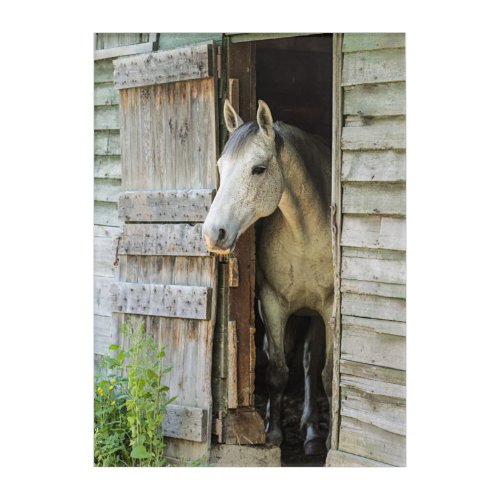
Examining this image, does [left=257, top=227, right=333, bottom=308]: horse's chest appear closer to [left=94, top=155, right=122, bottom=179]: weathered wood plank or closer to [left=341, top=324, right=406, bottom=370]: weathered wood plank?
[left=341, top=324, right=406, bottom=370]: weathered wood plank

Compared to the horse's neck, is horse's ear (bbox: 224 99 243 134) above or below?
above

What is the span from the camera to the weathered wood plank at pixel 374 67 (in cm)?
478

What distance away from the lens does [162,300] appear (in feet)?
18.9

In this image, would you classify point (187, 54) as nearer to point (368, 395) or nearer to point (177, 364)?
point (177, 364)

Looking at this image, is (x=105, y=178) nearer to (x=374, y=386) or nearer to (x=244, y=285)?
(x=244, y=285)

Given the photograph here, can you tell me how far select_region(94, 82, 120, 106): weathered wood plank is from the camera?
20.8 ft

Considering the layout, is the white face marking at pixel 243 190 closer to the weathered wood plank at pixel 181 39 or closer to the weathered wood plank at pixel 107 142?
the weathered wood plank at pixel 181 39

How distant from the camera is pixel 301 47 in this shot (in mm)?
8164

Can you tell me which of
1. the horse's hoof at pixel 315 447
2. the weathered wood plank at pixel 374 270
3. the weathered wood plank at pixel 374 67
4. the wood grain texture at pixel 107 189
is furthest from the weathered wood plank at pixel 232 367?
the weathered wood plank at pixel 374 67

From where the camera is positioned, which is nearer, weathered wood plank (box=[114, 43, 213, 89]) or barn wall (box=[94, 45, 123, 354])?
weathered wood plank (box=[114, 43, 213, 89])

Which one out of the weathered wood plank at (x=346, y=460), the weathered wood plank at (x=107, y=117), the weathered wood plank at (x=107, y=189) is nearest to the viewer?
the weathered wood plank at (x=346, y=460)

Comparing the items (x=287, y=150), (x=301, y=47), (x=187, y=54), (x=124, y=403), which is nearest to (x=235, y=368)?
(x=124, y=403)

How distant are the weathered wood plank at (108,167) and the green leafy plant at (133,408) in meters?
1.26

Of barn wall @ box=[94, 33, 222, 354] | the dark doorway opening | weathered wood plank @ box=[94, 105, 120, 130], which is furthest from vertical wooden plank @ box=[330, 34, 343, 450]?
the dark doorway opening
